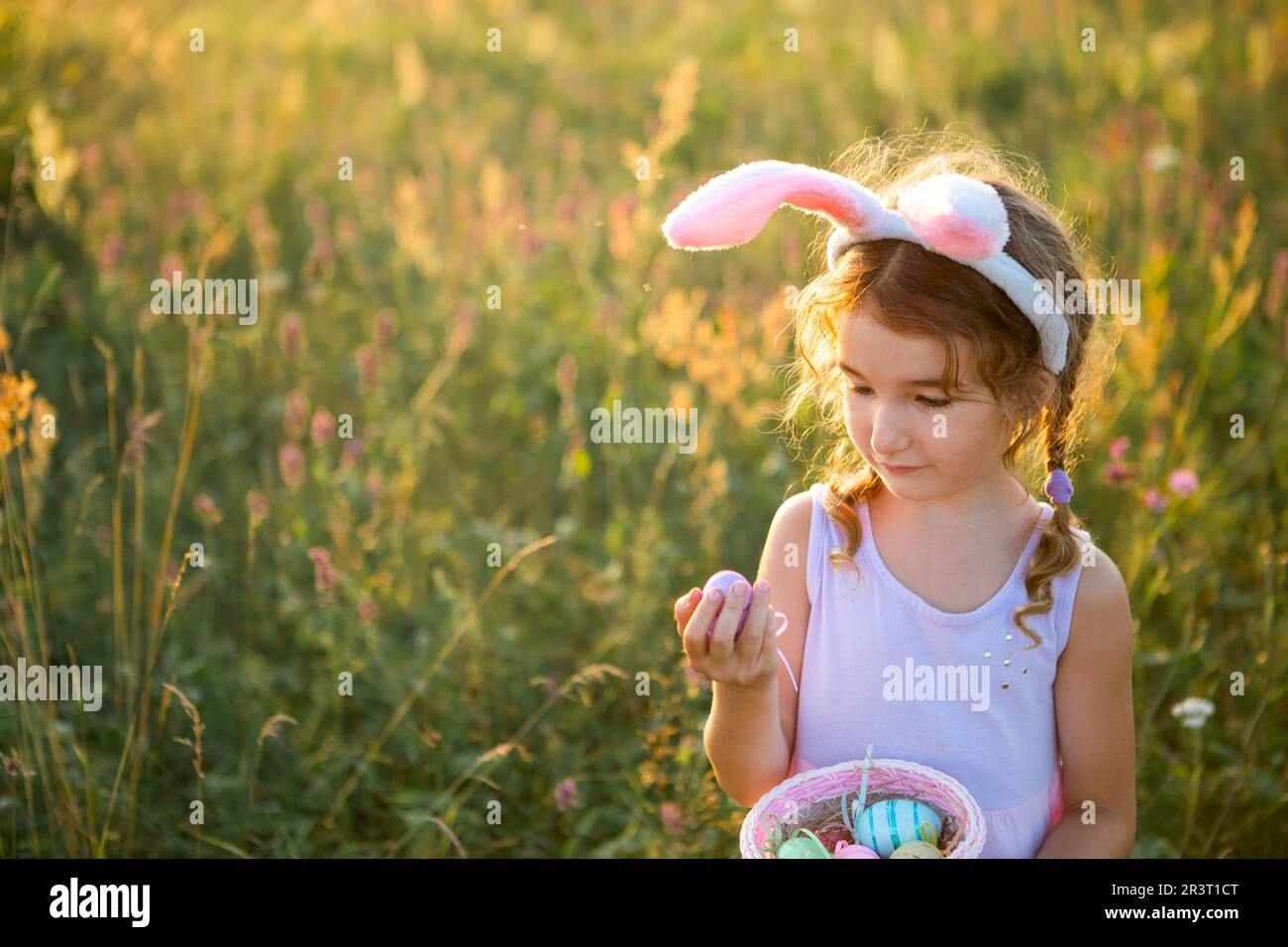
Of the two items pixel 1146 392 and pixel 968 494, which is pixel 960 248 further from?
pixel 1146 392

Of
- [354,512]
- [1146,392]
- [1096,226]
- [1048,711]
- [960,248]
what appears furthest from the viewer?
[1096,226]

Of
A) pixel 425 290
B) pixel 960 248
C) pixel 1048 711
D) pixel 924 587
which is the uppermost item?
pixel 425 290

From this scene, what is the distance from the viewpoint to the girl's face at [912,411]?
1722mm

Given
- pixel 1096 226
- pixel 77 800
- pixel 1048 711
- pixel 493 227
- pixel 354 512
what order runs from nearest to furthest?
pixel 1048 711 < pixel 77 800 < pixel 354 512 < pixel 493 227 < pixel 1096 226

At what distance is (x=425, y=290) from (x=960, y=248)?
2.67 meters

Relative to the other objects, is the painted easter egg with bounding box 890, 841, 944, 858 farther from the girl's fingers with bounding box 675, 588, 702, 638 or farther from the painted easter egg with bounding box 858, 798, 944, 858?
the girl's fingers with bounding box 675, 588, 702, 638

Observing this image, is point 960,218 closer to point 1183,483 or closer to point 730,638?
point 730,638

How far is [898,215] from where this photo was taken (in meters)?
1.78

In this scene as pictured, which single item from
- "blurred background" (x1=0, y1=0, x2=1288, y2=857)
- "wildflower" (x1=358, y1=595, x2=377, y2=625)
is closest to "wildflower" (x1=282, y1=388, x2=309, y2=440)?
"blurred background" (x1=0, y1=0, x2=1288, y2=857)

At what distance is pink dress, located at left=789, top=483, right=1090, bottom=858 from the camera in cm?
183

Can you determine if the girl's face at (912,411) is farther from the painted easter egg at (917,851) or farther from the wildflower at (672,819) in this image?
the wildflower at (672,819)

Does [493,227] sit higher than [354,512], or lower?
higher

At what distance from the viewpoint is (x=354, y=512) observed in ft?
10.6

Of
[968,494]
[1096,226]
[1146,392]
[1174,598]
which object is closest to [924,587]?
[968,494]
